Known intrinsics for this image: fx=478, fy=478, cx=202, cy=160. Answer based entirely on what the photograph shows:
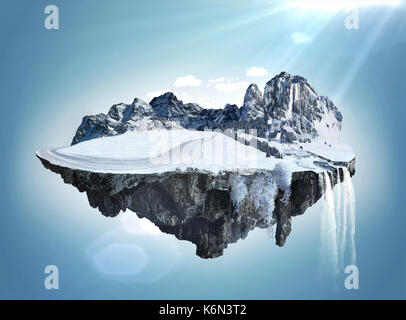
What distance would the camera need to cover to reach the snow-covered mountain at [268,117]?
3042 cm

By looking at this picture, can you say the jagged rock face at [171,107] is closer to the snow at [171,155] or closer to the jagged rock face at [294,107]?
the snow at [171,155]

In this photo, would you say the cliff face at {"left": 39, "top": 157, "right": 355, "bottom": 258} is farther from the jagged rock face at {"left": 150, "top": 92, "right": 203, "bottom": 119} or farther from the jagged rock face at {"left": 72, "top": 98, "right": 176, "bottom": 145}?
the jagged rock face at {"left": 150, "top": 92, "right": 203, "bottom": 119}

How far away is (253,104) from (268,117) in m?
1.47

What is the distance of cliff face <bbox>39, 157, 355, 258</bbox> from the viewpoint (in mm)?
24703

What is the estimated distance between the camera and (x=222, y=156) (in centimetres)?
2611

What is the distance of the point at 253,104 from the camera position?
31.4 meters

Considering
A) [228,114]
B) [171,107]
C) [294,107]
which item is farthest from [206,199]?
[171,107]

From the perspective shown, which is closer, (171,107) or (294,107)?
(294,107)

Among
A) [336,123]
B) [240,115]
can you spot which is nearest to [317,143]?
[336,123]

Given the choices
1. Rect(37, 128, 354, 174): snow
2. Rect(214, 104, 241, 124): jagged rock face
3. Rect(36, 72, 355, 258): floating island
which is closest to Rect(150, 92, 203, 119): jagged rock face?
Rect(36, 72, 355, 258): floating island

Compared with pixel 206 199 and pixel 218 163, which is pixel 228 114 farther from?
pixel 206 199

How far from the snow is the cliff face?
464mm

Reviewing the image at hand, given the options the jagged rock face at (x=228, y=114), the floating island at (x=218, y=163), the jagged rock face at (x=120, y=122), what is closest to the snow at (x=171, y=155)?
the floating island at (x=218, y=163)

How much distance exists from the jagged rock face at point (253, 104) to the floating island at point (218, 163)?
2.6 inches
